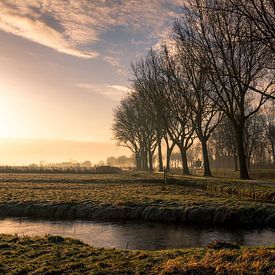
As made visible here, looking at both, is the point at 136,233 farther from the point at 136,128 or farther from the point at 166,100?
the point at 136,128

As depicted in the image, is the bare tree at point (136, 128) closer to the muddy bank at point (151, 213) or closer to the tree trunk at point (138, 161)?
the tree trunk at point (138, 161)

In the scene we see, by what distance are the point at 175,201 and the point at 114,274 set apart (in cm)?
1367

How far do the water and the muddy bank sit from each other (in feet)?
4.12

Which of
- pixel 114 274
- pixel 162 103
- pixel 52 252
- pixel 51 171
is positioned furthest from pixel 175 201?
pixel 51 171

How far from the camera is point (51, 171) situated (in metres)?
78.3

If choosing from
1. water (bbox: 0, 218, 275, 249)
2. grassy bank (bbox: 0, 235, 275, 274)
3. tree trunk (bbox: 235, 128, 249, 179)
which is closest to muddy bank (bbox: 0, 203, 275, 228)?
water (bbox: 0, 218, 275, 249)

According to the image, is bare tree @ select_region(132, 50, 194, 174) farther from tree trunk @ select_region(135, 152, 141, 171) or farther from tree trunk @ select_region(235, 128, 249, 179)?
tree trunk @ select_region(135, 152, 141, 171)

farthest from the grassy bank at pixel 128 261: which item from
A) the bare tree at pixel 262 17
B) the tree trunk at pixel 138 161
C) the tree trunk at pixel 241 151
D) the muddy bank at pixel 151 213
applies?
the tree trunk at pixel 138 161

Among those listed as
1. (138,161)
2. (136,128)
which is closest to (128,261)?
(136,128)

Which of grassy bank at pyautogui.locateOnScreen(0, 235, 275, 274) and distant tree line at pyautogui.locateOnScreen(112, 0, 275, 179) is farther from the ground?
distant tree line at pyautogui.locateOnScreen(112, 0, 275, 179)

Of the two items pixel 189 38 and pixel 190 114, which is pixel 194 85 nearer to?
pixel 190 114

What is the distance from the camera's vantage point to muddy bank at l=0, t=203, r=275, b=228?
60.9 ft

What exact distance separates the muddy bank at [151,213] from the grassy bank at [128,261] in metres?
8.04

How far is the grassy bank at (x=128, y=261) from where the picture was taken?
346 inches
